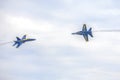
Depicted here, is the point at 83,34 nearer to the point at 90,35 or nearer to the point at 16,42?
the point at 90,35

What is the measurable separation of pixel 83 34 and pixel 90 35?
3.90 m

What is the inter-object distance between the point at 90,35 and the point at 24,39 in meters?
41.4

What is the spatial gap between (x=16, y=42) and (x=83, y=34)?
41311mm

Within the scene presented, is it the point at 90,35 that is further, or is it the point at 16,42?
the point at 16,42

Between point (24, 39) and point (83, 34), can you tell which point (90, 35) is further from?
point (24, 39)

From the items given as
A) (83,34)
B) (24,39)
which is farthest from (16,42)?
(83,34)

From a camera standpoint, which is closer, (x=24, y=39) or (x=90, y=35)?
(x=90, y=35)

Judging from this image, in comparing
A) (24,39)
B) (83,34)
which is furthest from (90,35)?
(24,39)

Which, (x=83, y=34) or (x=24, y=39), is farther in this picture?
(x=24, y=39)

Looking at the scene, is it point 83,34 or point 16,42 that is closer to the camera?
point 83,34

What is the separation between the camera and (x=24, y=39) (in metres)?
178

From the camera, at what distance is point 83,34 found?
160m

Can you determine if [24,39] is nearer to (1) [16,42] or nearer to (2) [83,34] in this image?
(1) [16,42]

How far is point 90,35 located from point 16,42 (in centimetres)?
4510
